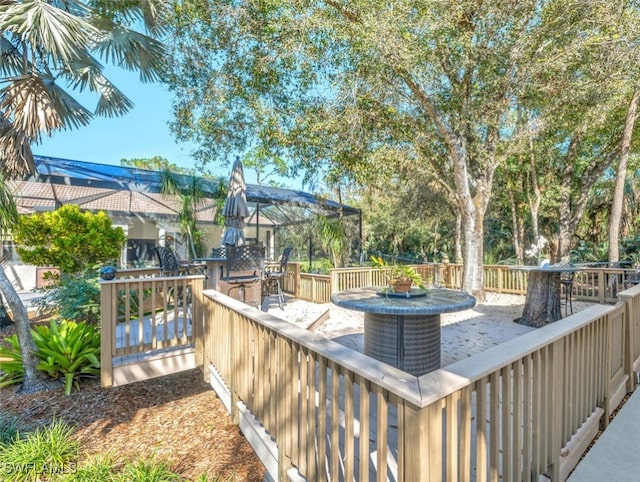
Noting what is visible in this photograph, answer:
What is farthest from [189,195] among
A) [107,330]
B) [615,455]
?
[615,455]

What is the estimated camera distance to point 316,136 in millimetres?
8141

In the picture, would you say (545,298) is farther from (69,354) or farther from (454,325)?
(69,354)

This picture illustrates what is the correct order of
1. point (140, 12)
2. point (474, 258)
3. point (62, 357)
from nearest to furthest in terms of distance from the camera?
point (62, 357) < point (140, 12) < point (474, 258)

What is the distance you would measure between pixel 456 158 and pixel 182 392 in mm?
7483

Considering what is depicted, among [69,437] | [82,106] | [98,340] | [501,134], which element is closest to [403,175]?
[501,134]

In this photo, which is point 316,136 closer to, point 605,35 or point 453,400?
point 605,35

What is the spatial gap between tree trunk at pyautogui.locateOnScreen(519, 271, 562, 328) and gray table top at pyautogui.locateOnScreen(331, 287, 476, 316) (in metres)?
2.95

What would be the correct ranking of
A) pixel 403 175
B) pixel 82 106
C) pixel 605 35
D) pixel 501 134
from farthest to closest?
pixel 403 175, pixel 501 134, pixel 605 35, pixel 82 106

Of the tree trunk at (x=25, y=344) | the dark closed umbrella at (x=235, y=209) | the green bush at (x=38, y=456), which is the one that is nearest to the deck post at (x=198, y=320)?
the green bush at (x=38, y=456)

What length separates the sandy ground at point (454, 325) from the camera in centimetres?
467

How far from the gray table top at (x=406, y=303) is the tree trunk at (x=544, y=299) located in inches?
116

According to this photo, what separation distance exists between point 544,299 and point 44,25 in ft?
28.4

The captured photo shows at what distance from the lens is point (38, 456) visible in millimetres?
2551

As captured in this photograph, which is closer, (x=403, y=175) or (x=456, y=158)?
(x=456, y=158)
